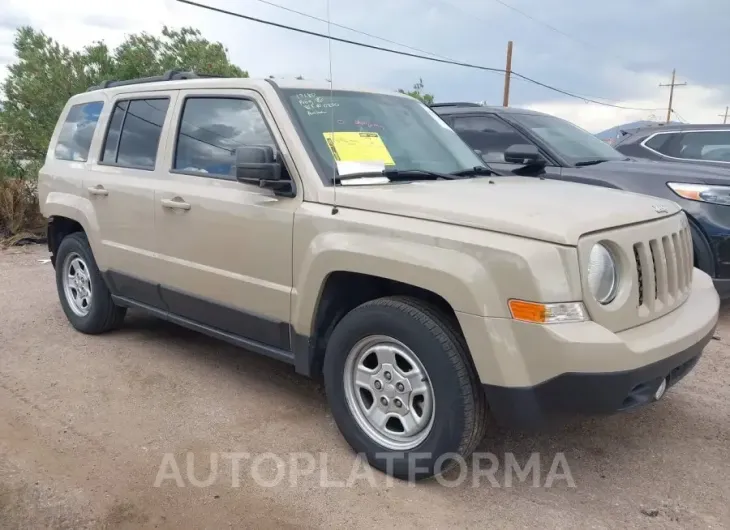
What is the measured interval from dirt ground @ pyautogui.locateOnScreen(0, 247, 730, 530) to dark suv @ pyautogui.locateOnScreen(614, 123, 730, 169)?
12.4 ft

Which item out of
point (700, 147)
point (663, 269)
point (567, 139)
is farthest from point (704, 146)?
point (663, 269)

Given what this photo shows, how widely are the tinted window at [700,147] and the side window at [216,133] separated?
5.85 metres

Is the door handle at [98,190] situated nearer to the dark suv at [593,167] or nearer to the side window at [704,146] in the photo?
the dark suv at [593,167]

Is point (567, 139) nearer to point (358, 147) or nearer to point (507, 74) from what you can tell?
point (358, 147)

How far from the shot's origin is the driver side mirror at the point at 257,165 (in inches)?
131

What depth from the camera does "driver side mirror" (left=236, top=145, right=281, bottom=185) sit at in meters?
3.34

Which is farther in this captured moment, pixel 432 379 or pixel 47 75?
pixel 47 75

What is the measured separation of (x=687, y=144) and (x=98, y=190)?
21.6ft

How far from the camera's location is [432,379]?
2910mm

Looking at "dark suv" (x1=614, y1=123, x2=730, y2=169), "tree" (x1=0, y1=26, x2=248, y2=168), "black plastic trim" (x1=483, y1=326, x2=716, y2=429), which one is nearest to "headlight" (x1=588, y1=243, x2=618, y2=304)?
"black plastic trim" (x1=483, y1=326, x2=716, y2=429)

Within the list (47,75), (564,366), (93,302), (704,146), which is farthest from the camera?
(47,75)

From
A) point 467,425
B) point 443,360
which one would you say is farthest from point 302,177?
point 467,425

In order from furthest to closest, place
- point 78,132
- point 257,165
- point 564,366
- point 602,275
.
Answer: point 78,132 < point 257,165 < point 602,275 < point 564,366

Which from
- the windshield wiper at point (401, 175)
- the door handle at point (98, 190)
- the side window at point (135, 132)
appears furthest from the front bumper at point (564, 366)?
the door handle at point (98, 190)
